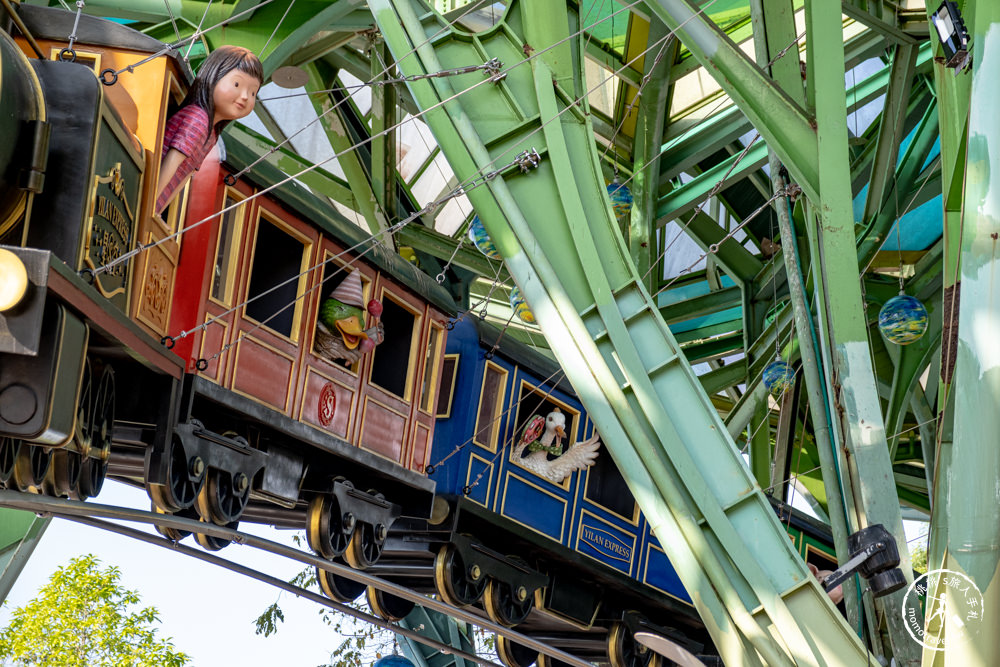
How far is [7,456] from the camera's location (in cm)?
688

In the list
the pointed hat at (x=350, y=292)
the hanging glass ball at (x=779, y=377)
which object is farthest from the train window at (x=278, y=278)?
the hanging glass ball at (x=779, y=377)

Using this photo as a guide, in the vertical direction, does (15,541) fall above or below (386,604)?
above

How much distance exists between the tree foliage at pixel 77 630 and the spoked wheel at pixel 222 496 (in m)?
8.92

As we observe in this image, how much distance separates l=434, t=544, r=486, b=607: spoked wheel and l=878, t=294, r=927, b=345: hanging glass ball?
4793 millimetres

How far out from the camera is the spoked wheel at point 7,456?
22.3ft

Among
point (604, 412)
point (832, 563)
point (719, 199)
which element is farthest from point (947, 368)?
point (719, 199)

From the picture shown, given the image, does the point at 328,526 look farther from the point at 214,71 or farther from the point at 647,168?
the point at 647,168

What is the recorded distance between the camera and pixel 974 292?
6336 millimetres

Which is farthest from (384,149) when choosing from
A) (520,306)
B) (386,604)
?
(386,604)

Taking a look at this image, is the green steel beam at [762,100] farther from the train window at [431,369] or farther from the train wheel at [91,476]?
the train wheel at [91,476]

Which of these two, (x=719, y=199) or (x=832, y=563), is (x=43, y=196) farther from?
(x=719, y=199)

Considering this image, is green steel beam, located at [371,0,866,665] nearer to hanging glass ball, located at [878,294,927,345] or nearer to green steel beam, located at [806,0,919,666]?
green steel beam, located at [806,0,919,666]

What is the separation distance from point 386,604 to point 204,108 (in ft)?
23.3

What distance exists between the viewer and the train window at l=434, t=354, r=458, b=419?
11453 millimetres
